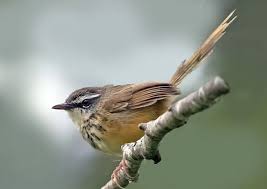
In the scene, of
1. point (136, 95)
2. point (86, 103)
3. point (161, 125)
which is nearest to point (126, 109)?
point (136, 95)

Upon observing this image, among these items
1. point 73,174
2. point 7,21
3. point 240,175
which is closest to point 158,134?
point 240,175

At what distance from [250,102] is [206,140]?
0.43 metres

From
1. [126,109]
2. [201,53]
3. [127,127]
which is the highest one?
[201,53]

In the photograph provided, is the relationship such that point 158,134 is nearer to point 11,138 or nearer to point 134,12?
point 11,138

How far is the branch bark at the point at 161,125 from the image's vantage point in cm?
294

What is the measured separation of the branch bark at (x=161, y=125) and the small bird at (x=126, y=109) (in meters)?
0.49

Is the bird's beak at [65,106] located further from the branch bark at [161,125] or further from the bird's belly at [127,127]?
the branch bark at [161,125]

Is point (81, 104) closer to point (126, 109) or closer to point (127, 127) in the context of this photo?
point (126, 109)

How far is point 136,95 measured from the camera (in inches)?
202

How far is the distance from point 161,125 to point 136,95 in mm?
1690

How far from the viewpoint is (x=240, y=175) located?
5762mm

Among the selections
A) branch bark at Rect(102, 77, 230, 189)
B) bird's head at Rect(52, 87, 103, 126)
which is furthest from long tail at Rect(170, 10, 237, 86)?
branch bark at Rect(102, 77, 230, 189)

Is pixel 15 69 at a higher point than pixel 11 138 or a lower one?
higher

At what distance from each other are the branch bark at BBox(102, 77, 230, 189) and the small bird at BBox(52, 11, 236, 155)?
49 centimetres
